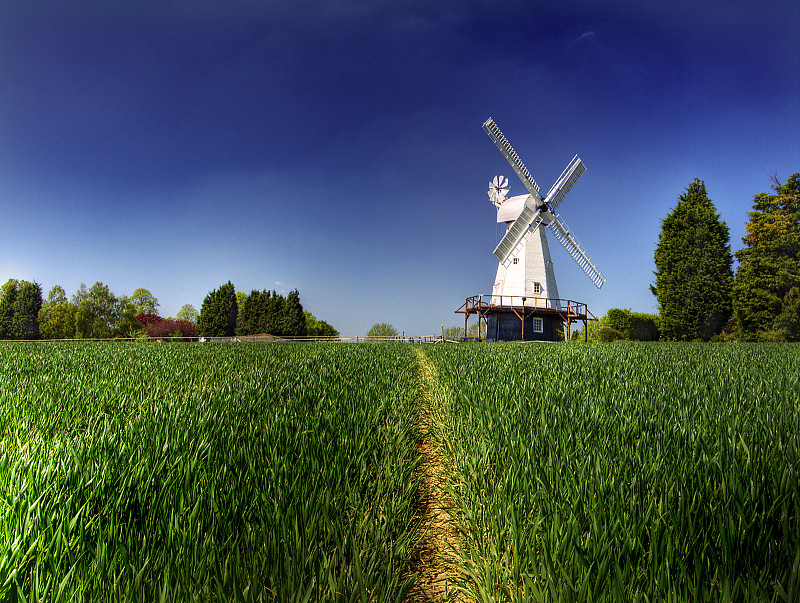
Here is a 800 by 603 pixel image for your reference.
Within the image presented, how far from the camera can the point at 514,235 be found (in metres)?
33.7

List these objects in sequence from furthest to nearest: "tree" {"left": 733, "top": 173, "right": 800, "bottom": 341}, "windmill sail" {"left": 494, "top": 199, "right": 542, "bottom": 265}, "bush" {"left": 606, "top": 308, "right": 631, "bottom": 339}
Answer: "bush" {"left": 606, "top": 308, "right": 631, "bottom": 339} → "windmill sail" {"left": 494, "top": 199, "right": 542, "bottom": 265} → "tree" {"left": 733, "top": 173, "right": 800, "bottom": 341}

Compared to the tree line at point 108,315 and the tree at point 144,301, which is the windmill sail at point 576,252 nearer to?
the tree line at point 108,315

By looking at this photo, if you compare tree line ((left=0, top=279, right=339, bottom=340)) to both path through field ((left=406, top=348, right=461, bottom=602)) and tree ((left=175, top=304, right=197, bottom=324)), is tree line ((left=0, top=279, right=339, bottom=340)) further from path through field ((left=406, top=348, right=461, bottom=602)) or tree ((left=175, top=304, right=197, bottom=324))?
path through field ((left=406, top=348, right=461, bottom=602))

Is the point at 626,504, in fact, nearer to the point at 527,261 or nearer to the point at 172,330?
the point at 527,261

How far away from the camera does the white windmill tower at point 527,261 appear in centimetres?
3058

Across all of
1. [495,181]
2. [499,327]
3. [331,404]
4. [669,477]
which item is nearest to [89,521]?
[331,404]

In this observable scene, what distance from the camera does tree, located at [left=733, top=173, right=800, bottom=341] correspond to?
949 inches

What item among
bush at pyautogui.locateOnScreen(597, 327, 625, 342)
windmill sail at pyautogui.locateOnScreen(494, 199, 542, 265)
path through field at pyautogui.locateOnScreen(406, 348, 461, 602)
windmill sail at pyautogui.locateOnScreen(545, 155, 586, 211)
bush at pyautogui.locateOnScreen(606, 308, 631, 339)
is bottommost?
path through field at pyautogui.locateOnScreen(406, 348, 461, 602)

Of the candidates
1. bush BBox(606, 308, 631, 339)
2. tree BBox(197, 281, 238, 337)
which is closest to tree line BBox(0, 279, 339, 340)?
tree BBox(197, 281, 238, 337)

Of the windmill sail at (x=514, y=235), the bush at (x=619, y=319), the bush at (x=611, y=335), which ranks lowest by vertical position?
the bush at (x=611, y=335)

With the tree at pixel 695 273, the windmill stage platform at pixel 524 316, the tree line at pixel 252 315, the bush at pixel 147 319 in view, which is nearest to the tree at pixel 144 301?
the bush at pixel 147 319

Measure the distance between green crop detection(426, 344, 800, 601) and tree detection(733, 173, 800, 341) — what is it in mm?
30939

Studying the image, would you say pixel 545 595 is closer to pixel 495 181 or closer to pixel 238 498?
pixel 238 498

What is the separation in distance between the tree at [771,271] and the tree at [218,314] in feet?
201
